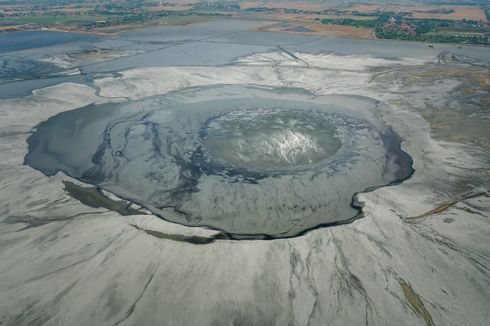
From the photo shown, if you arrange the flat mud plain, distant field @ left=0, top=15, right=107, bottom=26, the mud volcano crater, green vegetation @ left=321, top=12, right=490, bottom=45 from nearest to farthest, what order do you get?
the flat mud plain < the mud volcano crater < green vegetation @ left=321, top=12, right=490, bottom=45 < distant field @ left=0, top=15, right=107, bottom=26

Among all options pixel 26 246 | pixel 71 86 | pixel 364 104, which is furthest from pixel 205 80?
pixel 26 246

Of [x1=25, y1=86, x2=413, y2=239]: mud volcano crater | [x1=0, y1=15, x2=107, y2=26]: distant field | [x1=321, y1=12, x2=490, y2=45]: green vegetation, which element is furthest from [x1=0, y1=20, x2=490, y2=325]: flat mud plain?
[x1=0, y1=15, x2=107, y2=26]: distant field

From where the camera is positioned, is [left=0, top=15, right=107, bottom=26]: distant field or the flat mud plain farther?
[left=0, top=15, right=107, bottom=26]: distant field

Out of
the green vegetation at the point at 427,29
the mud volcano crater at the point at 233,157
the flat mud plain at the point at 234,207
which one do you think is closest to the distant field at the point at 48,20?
the flat mud plain at the point at 234,207

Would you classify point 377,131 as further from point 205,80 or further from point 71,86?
point 71,86

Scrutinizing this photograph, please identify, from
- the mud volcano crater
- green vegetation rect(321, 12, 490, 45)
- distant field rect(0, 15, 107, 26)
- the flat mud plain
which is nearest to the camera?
the flat mud plain

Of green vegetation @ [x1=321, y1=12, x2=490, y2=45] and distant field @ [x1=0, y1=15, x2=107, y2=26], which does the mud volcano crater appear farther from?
distant field @ [x1=0, y1=15, x2=107, y2=26]

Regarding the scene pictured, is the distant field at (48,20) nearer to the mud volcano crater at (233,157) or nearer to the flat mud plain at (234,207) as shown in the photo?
the flat mud plain at (234,207)
